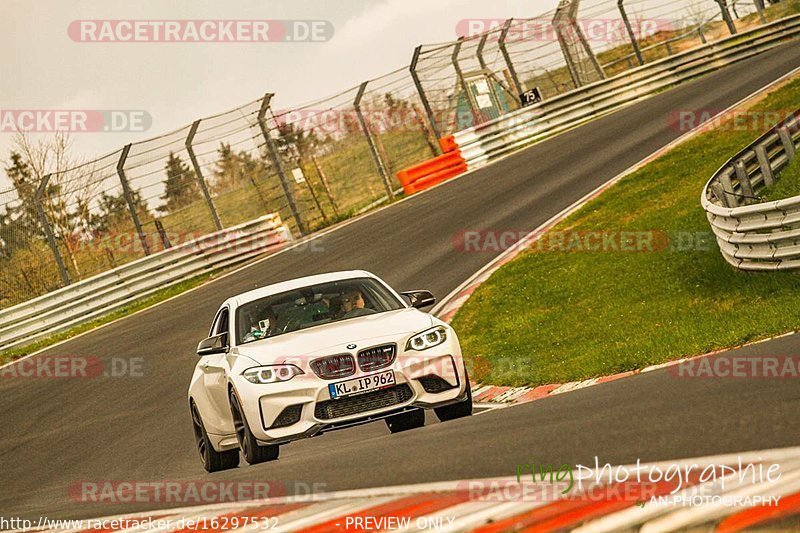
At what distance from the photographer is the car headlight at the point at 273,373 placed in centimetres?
941

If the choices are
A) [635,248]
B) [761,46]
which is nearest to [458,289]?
[635,248]

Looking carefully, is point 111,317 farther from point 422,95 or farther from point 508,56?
point 508,56

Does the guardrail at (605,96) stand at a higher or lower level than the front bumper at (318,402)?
higher

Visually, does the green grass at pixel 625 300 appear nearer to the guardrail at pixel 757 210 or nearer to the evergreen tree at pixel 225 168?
the guardrail at pixel 757 210

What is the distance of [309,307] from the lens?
10625mm

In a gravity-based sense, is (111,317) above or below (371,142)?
below

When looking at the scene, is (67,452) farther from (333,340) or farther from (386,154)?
(386,154)

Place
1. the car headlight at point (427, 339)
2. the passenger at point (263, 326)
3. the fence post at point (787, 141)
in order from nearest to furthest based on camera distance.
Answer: the car headlight at point (427, 339)
the passenger at point (263, 326)
the fence post at point (787, 141)

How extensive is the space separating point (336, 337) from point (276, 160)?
20.1 meters

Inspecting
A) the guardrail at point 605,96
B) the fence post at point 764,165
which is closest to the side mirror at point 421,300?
the fence post at point 764,165

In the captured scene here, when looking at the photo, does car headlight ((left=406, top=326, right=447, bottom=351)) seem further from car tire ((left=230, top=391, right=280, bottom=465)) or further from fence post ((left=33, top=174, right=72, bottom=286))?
fence post ((left=33, top=174, right=72, bottom=286))

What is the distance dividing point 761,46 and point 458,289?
2262 cm

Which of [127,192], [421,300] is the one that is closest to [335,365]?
[421,300]

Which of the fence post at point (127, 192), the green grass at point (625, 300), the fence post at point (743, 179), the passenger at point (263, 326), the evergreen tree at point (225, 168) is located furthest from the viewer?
the evergreen tree at point (225, 168)
